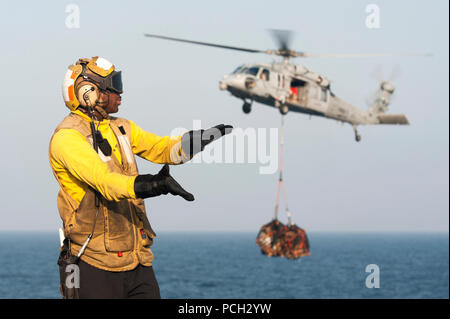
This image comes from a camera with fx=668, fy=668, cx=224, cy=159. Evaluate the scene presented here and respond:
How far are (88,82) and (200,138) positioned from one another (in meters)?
1.23

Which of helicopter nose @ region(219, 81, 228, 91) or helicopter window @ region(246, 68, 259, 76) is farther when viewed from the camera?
helicopter window @ region(246, 68, 259, 76)

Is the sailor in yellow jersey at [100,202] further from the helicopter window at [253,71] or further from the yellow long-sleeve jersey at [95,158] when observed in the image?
the helicopter window at [253,71]

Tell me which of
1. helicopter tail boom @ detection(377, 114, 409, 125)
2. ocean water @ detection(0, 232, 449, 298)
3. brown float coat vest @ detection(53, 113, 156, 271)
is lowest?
ocean water @ detection(0, 232, 449, 298)

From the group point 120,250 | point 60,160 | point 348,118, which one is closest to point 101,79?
point 60,160

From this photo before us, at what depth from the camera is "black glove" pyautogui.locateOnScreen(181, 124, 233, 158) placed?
6539 mm

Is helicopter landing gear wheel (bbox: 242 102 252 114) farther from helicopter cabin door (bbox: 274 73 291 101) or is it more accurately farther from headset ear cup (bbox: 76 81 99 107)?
headset ear cup (bbox: 76 81 99 107)

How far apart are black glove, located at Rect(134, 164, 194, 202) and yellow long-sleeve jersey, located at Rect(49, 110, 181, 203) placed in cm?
9

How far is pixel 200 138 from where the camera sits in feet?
21.9

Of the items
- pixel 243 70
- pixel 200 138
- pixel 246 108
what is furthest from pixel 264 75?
pixel 200 138

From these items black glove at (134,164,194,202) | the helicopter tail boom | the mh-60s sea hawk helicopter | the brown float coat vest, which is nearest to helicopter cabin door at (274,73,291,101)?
the mh-60s sea hawk helicopter
